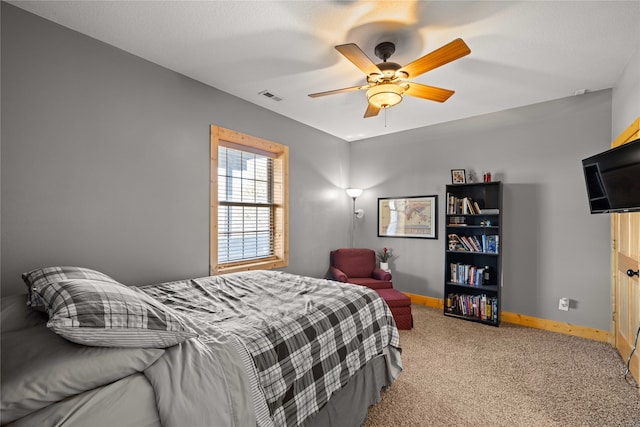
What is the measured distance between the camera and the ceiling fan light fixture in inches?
89.6

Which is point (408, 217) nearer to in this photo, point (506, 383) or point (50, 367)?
point (506, 383)

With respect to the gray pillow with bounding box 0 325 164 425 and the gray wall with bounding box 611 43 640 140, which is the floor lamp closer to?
the gray wall with bounding box 611 43 640 140

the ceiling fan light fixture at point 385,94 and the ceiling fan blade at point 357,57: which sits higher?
the ceiling fan blade at point 357,57

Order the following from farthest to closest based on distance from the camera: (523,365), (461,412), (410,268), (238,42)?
(410,268)
(523,365)
(238,42)
(461,412)

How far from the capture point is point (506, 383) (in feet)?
7.79

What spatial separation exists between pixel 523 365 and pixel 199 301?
289 cm

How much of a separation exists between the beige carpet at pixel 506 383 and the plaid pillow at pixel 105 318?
1.51 m

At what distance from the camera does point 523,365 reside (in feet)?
8.73

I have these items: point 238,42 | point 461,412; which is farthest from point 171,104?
point 461,412

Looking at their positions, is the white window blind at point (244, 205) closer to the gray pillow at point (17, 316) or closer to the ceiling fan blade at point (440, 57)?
the gray pillow at point (17, 316)

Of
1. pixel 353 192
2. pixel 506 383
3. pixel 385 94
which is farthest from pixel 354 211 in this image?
pixel 506 383

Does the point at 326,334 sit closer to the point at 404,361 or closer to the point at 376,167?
the point at 404,361

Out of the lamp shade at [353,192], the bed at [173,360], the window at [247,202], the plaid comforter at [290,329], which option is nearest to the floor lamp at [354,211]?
the lamp shade at [353,192]

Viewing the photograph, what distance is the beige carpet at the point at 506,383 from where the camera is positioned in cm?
198
